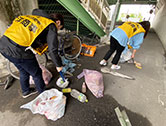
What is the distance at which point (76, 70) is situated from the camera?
2553mm

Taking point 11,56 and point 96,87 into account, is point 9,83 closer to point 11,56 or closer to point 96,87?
point 11,56

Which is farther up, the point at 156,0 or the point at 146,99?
the point at 156,0

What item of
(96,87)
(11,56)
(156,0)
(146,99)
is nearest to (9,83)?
(11,56)

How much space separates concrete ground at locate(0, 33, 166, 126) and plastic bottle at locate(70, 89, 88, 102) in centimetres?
7

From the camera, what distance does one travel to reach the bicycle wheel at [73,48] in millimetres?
2973

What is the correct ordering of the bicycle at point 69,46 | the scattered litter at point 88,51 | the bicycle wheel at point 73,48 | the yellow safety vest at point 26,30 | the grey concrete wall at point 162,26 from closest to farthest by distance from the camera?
the yellow safety vest at point 26,30, the bicycle at point 69,46, the bicycle wheel at point 73,48, the scattered litter at point 88,51, the grey concrete wall at point 162,26

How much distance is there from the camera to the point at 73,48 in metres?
3.09

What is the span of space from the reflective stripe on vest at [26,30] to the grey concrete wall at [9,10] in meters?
1.07

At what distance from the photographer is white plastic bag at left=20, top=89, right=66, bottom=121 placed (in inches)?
50.6

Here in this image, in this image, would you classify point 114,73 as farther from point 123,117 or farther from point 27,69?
point 27,69

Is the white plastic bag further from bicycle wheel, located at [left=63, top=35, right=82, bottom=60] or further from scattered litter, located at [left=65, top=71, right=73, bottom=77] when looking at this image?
bicycle wheel, located at [left=63, top=35, right=82, bottom=60]

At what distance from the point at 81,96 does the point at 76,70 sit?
3.06 ft

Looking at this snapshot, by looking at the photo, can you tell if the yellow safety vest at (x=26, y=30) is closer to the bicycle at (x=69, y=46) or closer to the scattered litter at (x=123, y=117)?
the bicycle at (x=69, y=46)

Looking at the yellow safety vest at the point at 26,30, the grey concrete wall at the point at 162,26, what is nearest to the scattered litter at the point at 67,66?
the yellow safety vest at the point at 26,30
